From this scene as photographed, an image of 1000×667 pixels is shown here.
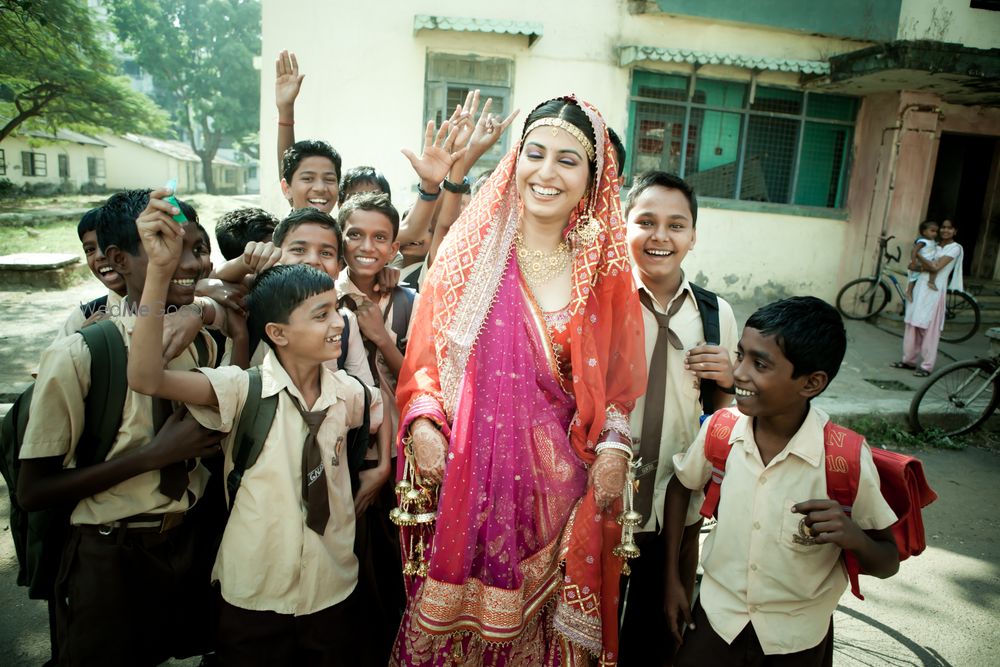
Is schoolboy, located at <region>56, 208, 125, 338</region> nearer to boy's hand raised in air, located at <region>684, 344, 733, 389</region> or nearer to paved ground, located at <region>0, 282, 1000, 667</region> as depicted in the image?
paved ground, located at <region>0, 282, 1000, 667</region>

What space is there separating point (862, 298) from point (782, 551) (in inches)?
355

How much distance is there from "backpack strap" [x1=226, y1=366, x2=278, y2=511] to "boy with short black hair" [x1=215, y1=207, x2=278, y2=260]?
116 cm

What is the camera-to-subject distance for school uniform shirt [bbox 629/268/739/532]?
7.32ft

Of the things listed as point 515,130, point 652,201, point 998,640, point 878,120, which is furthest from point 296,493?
point 878,120

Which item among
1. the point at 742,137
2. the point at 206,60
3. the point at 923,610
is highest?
the point at 206,60

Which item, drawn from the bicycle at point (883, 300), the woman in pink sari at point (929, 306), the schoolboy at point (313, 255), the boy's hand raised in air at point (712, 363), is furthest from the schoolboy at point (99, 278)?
the bicycle at point (883, 300)

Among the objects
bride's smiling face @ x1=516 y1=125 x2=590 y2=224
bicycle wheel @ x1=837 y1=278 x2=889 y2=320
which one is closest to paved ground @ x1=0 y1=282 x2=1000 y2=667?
bride's smiling face @ x1=516 y1=125 x2=590 y2=224

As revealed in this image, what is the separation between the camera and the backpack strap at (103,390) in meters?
1.71

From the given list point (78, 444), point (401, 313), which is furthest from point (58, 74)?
point (78, 444)

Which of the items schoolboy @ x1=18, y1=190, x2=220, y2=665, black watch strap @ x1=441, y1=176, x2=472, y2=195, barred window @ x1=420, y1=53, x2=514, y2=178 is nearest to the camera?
schoolboy @ x1=18, y1=190, x2=220, y2=665

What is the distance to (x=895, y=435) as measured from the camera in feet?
18.0

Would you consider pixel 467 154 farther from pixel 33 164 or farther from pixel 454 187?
pixel 33 164

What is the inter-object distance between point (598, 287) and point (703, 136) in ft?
26.6

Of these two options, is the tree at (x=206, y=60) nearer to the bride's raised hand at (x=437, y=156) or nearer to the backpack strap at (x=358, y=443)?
the bride's raised hand at (x=437, y=156)
